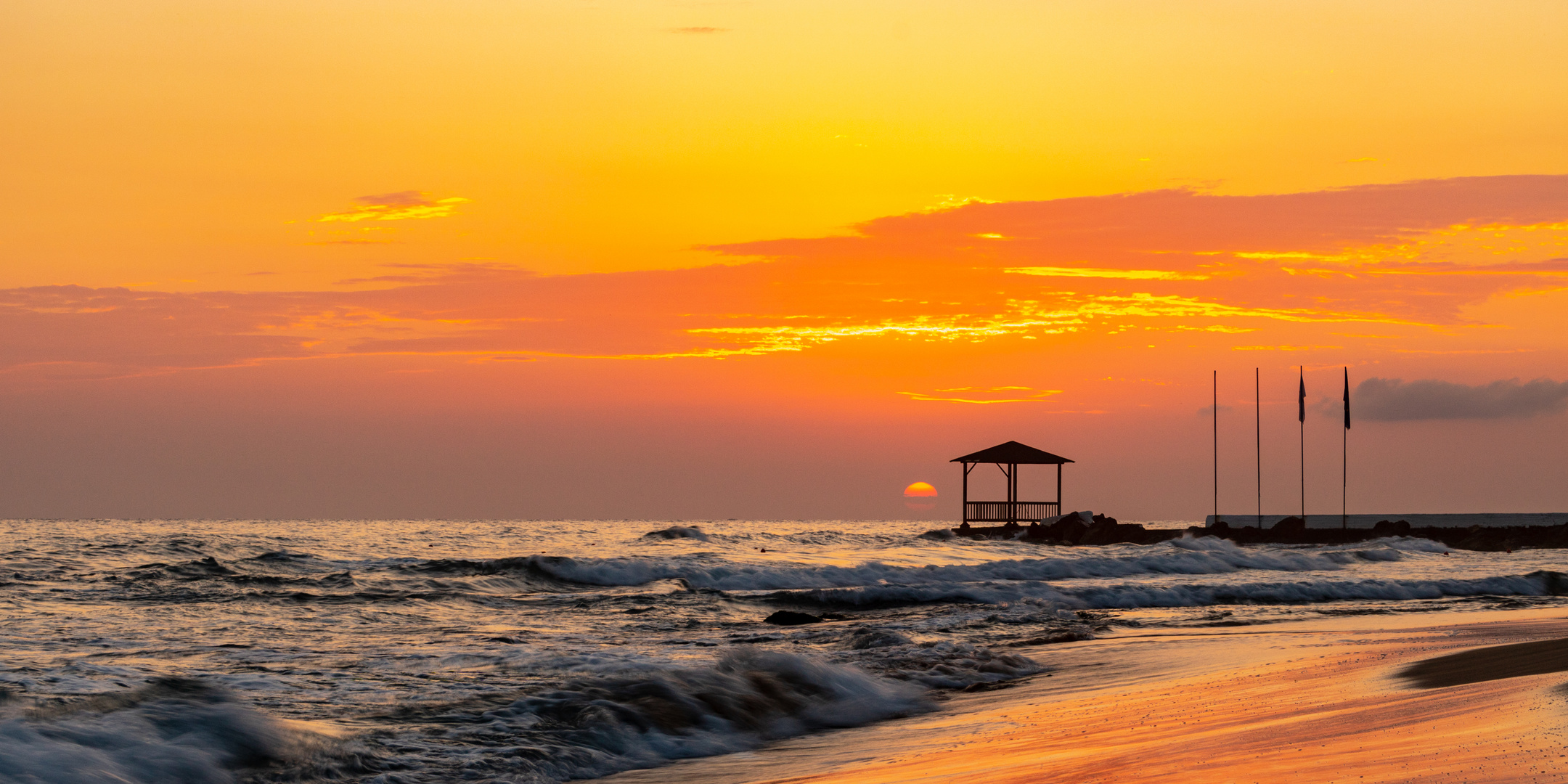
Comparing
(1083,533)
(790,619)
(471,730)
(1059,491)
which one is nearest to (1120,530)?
(1083,533)

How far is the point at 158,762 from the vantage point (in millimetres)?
7270

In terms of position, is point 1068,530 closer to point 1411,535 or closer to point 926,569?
point 1411,535

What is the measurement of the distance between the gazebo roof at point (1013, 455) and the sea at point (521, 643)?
2248cm

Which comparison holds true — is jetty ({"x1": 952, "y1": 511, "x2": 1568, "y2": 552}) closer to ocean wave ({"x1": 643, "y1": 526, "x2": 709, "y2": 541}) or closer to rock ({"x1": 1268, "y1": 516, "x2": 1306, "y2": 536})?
rock ({"x1": 1268, "y1": 516, "x2": 1306, "y2": 536})

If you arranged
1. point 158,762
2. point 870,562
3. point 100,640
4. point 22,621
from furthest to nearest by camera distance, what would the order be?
point 870,562, point 22,621, point 100,640, point 158,762

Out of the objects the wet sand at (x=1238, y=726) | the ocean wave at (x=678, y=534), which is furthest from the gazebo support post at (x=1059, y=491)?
the wet sand at (x=1238, y=726)

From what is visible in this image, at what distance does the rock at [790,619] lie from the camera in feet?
56.9

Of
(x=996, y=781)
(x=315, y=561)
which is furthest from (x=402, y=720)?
(x=315, y=561)

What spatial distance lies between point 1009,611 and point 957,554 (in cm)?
2094

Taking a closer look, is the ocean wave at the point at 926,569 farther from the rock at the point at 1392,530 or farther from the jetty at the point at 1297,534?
the rock at the point at 1392,530

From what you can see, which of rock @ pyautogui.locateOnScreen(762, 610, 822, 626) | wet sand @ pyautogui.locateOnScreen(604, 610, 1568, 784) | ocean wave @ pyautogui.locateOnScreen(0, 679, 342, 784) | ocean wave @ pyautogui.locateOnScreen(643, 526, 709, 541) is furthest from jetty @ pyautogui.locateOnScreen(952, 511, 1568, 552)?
ocean wave @ pyautogui.locateOnScreen(0, 679, 342, 784)

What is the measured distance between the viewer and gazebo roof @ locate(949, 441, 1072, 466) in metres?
57.2

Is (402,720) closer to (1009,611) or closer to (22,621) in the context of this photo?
(22,621)

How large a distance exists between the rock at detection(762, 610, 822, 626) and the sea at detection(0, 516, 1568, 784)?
13 cm
